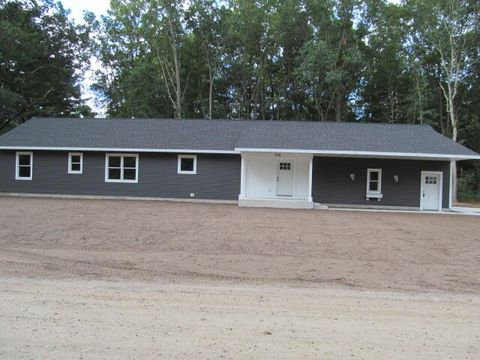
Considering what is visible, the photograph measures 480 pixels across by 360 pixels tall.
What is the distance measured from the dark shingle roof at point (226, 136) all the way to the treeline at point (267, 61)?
10711 millimetres

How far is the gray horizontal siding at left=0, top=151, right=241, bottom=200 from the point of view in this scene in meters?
23.7

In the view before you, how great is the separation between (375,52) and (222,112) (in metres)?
14.7

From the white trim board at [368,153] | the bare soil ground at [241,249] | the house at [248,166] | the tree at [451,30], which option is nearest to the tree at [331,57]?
the tree at [451,30]

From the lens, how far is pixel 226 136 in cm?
2522

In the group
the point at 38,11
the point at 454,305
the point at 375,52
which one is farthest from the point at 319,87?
the point at 454,305

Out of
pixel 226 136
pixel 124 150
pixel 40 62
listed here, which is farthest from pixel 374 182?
pixel 40 62

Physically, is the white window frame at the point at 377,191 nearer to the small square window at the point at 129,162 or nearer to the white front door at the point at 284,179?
the white front door at the point at 284,179

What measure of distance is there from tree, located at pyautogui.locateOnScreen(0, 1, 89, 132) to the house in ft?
37.9

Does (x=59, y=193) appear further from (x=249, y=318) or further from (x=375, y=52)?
(x=375, y=52)

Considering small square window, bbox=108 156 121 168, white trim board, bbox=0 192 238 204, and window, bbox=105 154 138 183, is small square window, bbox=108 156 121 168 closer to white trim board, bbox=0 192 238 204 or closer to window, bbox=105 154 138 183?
window, bbox=105 154 138 183

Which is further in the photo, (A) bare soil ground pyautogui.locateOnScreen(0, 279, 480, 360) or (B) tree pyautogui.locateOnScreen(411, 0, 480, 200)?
(B) tree pyautogui.locateOnScreen(411, 0, 480, 200)

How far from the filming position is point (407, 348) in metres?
4.51

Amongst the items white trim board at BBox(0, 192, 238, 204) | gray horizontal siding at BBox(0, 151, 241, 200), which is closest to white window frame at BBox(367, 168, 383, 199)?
gray horizontal siding at BBox(0, 151, 241, 200)

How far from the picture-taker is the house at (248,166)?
2300cm
